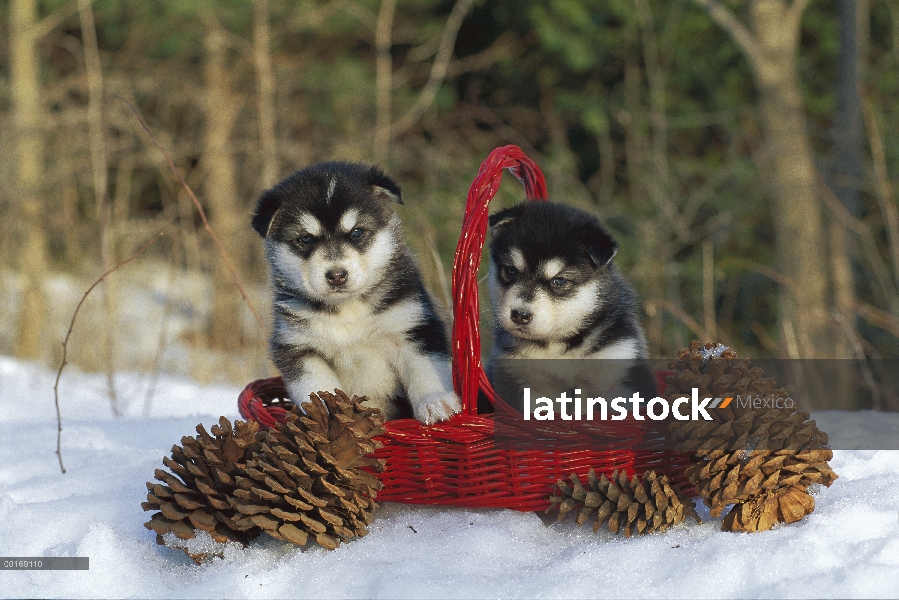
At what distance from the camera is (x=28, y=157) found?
29.7 feet

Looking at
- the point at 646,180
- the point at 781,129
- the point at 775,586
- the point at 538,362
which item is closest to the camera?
the point at 775,586

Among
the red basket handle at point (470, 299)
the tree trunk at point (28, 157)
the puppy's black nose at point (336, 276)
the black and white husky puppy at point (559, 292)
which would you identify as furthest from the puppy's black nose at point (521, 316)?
the tree trunk at point (28, 157)

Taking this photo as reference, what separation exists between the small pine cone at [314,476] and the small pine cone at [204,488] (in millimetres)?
54

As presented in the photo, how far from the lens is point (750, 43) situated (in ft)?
25.7

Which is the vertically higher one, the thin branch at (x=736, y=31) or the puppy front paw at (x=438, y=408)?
the thin branch at (x=736, y=31)

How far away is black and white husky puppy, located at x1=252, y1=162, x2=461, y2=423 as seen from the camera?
3.14 metres

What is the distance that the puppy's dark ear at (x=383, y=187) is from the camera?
3.38 m

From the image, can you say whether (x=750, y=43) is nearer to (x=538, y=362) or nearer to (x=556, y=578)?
(x=538, y=362)

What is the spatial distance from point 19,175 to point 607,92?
22.5ft

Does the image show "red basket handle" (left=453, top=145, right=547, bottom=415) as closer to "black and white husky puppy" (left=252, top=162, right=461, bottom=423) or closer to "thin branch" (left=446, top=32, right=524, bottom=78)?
"black and white husky puppy" (left=252, top=162, right=461, bottom=423)

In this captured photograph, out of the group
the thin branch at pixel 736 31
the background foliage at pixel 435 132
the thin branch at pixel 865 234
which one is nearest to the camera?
the thin branch at pixel 865 234

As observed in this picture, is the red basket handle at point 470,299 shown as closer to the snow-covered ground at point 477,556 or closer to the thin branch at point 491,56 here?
the snow-covered ground at point 477,556

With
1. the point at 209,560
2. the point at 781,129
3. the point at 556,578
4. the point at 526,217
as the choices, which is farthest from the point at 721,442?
the point at 781,129

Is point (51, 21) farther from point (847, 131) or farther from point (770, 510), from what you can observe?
point (770, 510)
